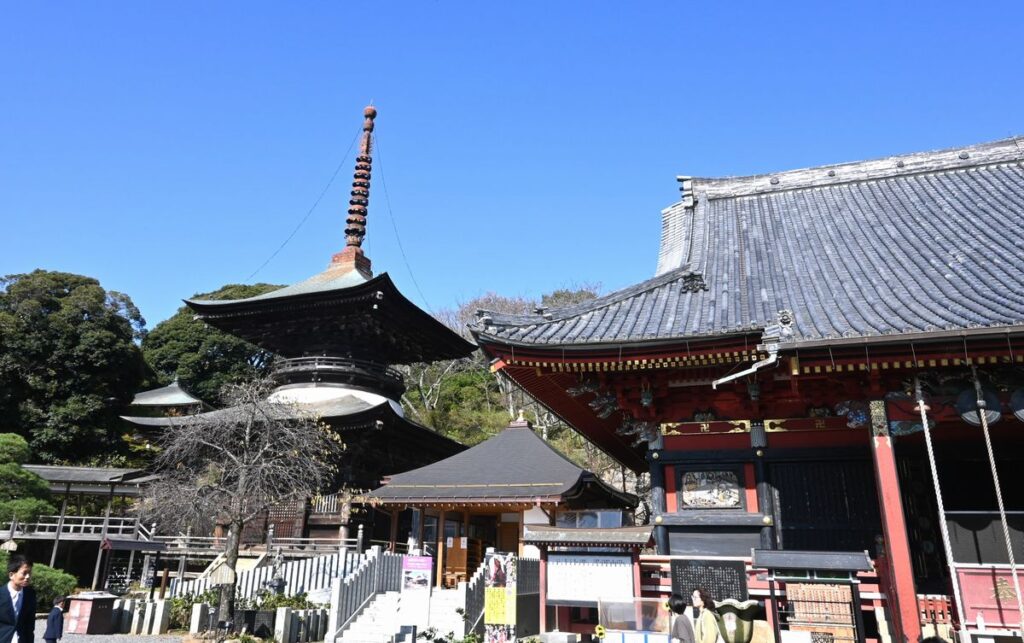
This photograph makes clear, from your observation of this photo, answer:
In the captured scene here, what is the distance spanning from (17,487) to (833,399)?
21303 millimetres

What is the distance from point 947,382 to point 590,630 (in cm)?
593

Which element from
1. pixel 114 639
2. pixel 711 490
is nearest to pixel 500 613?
pixel 711 490

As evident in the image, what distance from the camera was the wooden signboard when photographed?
852 cm

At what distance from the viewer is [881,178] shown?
1509cm

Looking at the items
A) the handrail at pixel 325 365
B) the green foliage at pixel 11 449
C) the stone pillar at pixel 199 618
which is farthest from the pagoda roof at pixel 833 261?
the green foliage at pixel 11 449

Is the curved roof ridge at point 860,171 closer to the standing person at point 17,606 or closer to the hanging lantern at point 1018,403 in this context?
the hanging lantern at point 1018,403

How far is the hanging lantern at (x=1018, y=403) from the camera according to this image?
25.6ft

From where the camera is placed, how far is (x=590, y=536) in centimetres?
945

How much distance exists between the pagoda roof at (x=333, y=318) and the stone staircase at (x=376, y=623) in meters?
12.1

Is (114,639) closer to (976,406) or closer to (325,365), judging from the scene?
(325,365)

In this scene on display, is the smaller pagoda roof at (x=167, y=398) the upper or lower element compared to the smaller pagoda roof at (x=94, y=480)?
upper

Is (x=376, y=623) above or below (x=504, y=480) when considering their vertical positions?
below

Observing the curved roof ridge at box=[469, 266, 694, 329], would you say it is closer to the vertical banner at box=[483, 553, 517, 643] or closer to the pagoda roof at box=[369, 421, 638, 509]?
the vertical banner at box=[483, 553, 517, 643]

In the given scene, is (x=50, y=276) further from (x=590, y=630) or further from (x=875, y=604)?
(x=875, y=604)
